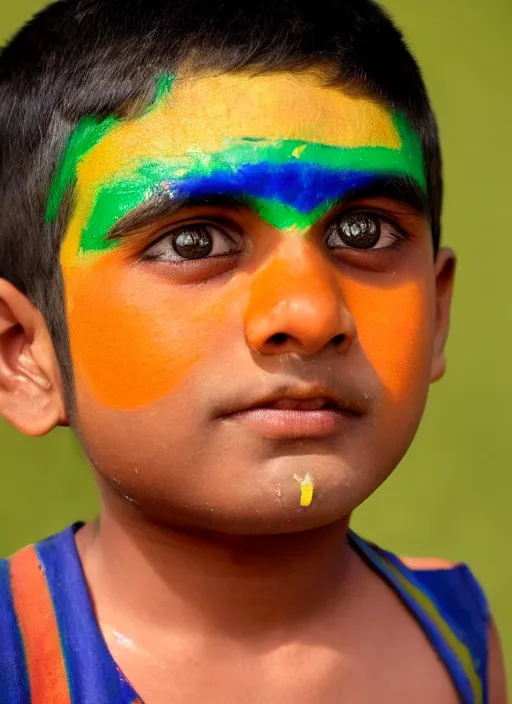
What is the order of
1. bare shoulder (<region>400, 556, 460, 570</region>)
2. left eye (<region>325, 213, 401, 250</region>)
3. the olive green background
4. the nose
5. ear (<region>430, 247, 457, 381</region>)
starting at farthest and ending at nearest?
the olive green background
bare shoulder (<region>400, 556, 460, 570</region>)
ear (<region>430, 247, 457, 381</region>)
left eye (<region>325, 213, 401, 250</region>)
the nose

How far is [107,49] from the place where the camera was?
3.70 ft

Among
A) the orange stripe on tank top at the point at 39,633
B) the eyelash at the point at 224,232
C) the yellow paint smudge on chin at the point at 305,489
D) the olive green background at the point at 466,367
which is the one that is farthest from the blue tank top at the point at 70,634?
the olive green background at the point at 466,367

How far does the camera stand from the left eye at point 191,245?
1.08 meters

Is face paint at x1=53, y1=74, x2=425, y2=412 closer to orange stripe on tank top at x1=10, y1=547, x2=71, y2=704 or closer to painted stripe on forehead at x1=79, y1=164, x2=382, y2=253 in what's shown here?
painted stripe on forehead at x1=79, y1=164, x2=382, y2=253

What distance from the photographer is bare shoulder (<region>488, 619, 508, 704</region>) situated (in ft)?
4.63

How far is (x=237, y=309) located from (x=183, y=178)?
139 mm

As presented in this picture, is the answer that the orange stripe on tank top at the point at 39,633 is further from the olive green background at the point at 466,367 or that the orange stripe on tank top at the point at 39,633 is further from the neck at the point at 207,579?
the olive green background at the point at 466,367

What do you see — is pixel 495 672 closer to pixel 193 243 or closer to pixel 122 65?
pixel 193 243

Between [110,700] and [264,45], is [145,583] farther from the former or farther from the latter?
[264,45]

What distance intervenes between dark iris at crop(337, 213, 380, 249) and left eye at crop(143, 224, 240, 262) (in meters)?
0.12

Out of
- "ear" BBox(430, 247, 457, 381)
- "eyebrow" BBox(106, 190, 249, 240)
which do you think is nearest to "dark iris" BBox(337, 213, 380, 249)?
"eyebrow" BBox(106, 190, 249, 240)

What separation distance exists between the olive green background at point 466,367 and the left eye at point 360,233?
48.0 inches

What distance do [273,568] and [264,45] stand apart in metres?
0.56

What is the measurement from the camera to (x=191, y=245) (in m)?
1.08
